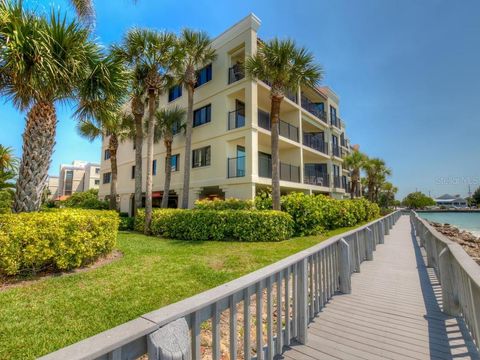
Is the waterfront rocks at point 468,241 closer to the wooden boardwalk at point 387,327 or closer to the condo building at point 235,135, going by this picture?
the wooden boardwalk at point 387,327

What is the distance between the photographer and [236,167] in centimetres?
1684

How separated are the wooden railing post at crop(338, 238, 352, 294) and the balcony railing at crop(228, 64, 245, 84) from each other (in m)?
14.7

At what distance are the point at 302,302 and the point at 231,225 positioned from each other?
9178 mm

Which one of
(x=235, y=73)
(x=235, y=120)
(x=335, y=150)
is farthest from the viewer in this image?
(x=335, y=150)

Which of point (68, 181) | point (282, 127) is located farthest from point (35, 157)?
point (68, 181)

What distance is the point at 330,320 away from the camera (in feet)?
13.7

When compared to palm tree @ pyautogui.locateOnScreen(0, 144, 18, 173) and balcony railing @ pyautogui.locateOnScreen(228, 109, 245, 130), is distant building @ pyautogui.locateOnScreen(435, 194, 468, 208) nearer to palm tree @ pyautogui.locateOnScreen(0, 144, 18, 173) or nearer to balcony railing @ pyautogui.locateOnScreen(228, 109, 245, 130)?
balcony railing @ pyautogui.locateOnScreen(228, 109, 245, 130)

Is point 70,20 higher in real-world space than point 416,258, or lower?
higher

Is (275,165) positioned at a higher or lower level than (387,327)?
higher

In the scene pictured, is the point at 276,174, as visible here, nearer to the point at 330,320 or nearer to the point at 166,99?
the point at 330,320

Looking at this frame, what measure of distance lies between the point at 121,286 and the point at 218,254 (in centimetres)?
402

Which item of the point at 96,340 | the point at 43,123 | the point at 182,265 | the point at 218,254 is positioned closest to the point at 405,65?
the point at 218,254

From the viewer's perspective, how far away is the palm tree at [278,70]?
1330cm

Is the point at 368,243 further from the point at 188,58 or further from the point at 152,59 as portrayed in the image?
the point at 188,58
